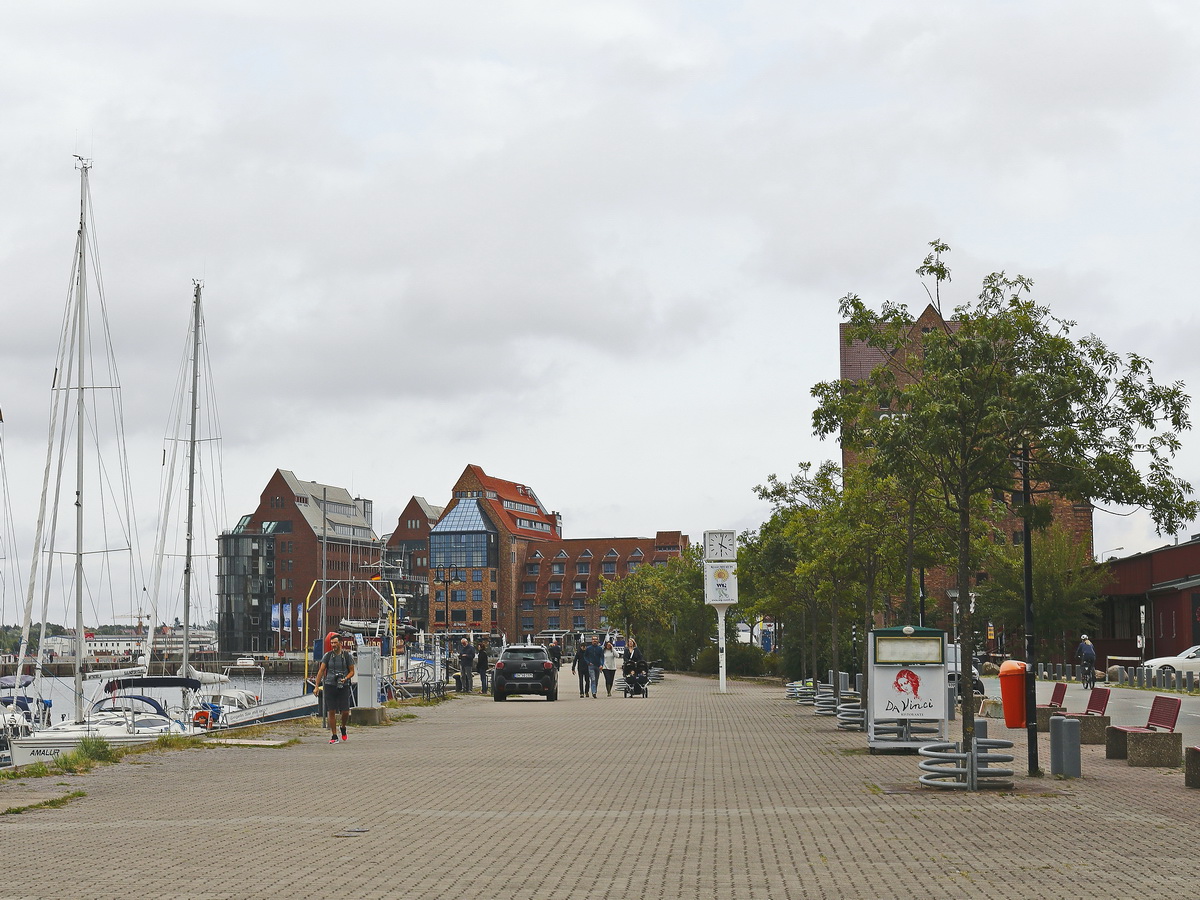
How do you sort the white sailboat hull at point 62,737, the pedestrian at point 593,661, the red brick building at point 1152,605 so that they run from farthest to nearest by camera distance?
1. the red brick building at point 1152,605
2. the pedestrian at point 593,661
3. the white sailboat hull at point 62,737

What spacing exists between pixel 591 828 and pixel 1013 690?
8.47 m

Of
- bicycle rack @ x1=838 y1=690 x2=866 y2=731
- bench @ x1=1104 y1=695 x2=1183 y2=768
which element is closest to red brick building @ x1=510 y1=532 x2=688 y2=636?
bicycle rack @ x1=838 y1=690 x2=866 y2=731

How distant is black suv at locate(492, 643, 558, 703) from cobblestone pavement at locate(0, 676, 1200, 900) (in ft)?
66.8

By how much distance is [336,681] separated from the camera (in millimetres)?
25312

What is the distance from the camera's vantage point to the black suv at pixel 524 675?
4181cm

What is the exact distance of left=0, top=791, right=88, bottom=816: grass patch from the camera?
44.1ft

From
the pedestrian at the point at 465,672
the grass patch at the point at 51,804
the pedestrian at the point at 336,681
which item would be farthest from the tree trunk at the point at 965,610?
the pedestrian at the point at 465,672

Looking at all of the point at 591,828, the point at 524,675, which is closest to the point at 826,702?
the point at 524,675

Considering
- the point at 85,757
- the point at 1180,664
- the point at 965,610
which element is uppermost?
the point at 965,610

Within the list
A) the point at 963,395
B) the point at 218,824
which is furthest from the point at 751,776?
the point at 218,824

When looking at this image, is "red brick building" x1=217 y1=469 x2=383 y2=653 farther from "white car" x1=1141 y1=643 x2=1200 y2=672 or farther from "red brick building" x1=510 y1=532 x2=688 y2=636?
"white car" x1=1141 y1=643 x2=1200 y2=672

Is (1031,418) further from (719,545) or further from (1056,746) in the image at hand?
(719,545)

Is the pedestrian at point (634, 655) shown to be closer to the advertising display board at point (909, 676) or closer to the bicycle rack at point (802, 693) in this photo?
the bicycle rack at point (802, 693)

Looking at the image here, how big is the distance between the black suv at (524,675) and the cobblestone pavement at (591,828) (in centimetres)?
2037
